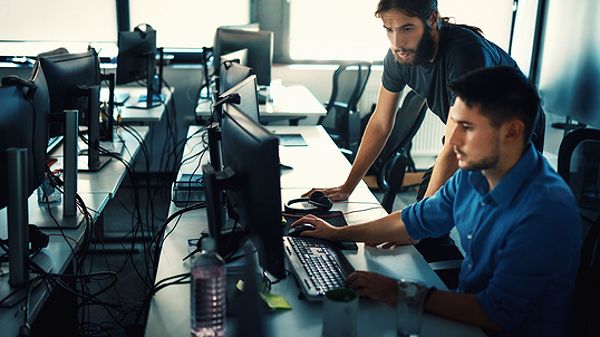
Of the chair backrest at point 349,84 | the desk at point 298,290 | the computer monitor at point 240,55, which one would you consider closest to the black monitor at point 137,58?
the computer monitor at point 240,55

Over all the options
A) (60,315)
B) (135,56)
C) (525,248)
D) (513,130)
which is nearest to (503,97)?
(513,130)

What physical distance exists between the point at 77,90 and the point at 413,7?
135cm

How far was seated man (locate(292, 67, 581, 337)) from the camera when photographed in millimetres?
1454

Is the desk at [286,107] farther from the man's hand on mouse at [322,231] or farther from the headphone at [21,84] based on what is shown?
the headphone at [21,84]

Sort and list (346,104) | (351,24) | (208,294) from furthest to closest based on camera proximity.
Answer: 1. (351,24)
2. (346,104)
3. (208,294)

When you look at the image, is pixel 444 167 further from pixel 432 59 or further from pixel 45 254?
pixel 45 254

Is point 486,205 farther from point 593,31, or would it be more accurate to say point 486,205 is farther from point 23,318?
point 593,31

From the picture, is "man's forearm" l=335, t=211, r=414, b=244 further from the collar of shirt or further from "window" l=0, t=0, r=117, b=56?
"window" l=0, t=0, r=117, b=56

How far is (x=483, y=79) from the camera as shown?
155cm

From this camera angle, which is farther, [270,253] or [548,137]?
[548,137]

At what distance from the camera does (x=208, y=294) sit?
1.41 metres

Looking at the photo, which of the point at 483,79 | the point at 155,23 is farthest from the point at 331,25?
the point at 483,79

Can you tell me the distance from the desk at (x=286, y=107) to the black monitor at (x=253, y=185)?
2.39 metres

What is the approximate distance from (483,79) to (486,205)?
0.32 meters
